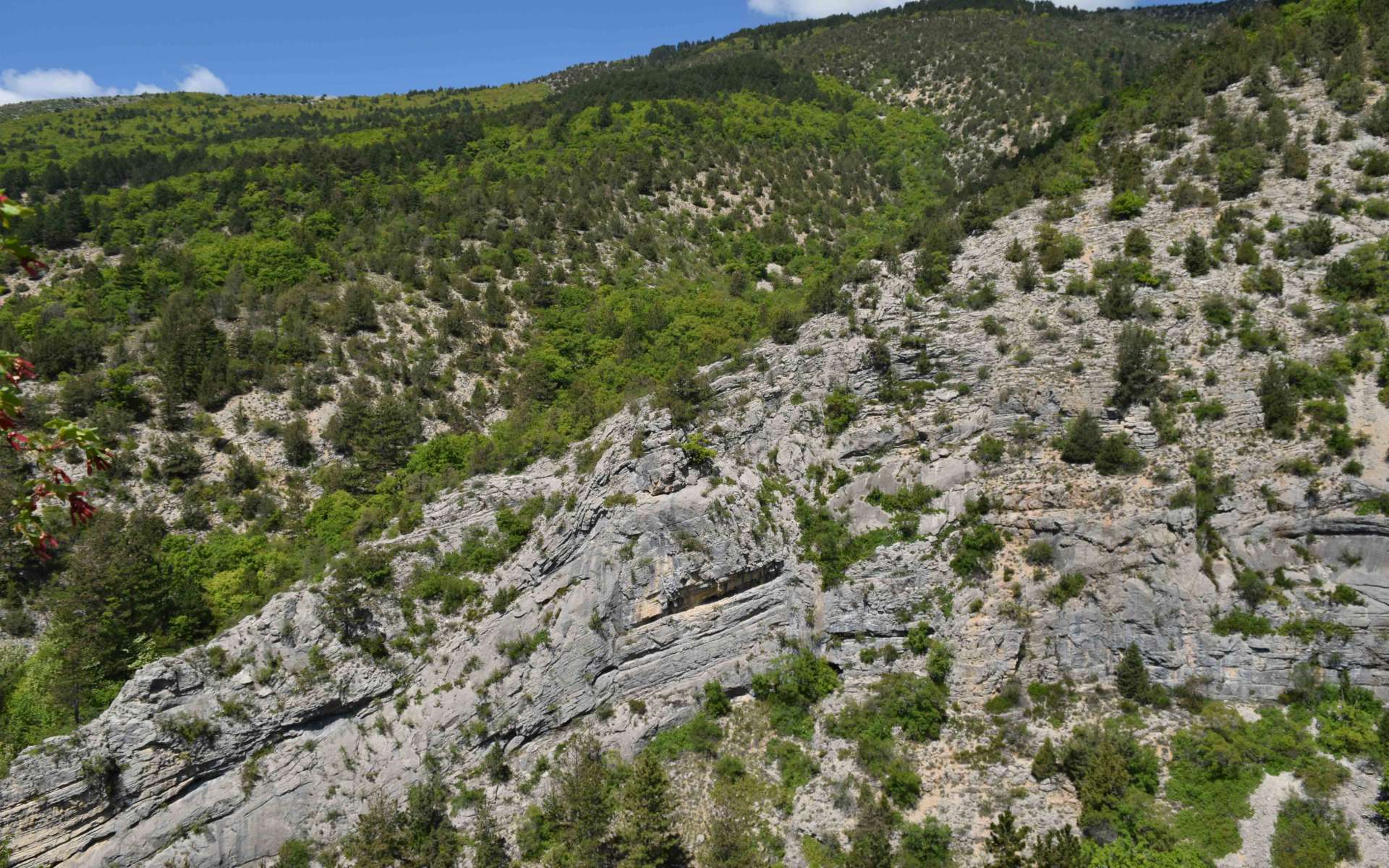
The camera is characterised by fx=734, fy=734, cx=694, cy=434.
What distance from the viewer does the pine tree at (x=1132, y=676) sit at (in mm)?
21828

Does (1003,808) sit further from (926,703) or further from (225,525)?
(225,525)

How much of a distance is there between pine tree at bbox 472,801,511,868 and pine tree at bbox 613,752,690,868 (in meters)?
3.73

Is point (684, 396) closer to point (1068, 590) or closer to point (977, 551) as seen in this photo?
point (977, 551)

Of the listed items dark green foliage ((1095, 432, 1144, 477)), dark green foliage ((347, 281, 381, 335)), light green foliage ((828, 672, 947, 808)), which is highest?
dark green foliage ((347, 281, 381, 335))

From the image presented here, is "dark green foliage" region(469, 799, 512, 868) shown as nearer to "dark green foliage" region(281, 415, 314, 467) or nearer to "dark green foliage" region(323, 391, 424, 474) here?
"dark green foliage" region(323, 391, 424, 474)

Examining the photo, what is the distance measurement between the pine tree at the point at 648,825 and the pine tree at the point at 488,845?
3.73 metres

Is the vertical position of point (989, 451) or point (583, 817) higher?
point (989, 451)

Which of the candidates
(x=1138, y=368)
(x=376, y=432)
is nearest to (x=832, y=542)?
(x=1138, y=368)

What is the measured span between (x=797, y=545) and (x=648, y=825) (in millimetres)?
10901

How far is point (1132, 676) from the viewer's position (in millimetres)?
21984

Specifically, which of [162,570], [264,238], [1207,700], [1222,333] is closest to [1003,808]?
[1207,700]

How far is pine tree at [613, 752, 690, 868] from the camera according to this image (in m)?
20.9

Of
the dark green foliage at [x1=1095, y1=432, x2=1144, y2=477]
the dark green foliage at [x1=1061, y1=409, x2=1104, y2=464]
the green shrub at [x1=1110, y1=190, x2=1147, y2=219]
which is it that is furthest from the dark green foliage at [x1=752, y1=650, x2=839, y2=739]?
the green shrub at [x1=1110, y1=190, x2=1147, y2=219]

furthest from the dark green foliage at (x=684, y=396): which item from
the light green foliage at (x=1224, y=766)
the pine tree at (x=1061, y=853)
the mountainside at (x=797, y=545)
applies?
the light green foliage at (x=1224, y=766)
